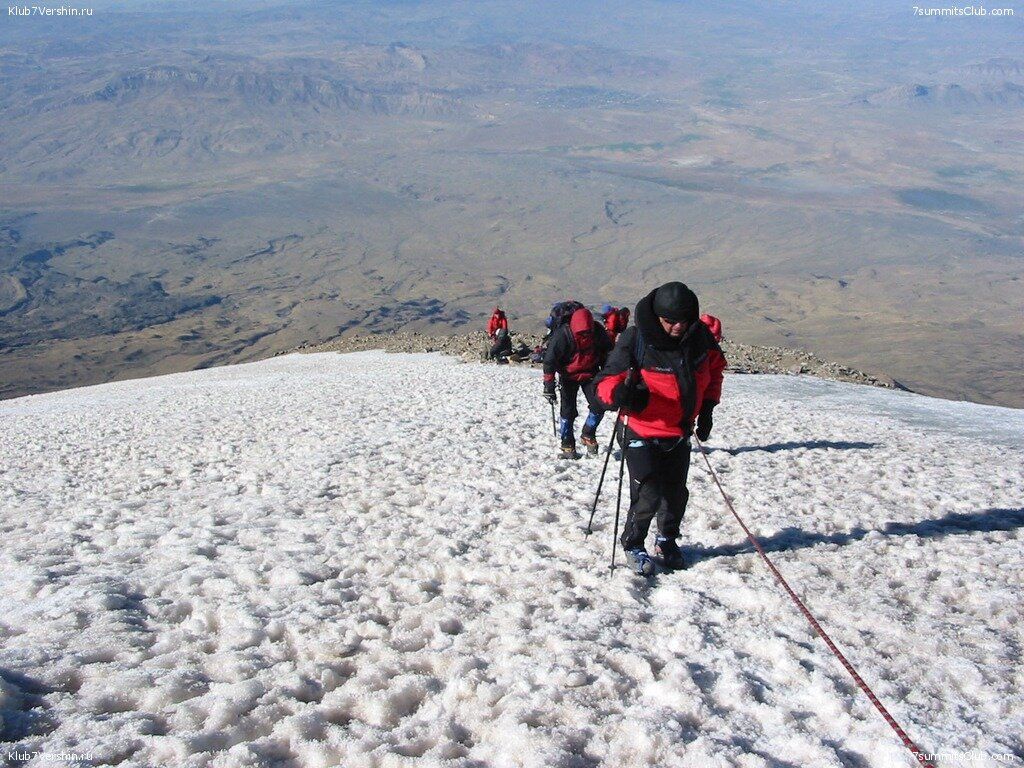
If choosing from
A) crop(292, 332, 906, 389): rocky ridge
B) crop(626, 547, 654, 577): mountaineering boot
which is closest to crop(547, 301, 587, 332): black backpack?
crop(626, 547, 654, 577): mountaineering boot

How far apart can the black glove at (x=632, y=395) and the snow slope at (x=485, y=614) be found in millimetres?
1386

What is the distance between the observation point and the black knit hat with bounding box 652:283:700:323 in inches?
212

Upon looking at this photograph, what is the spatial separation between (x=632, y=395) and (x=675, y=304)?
76 cm

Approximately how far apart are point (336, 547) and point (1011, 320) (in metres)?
147

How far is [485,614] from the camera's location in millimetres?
5301

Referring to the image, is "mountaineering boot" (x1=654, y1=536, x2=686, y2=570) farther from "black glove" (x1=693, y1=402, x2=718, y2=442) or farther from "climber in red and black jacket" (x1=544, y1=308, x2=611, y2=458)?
"climber in red and black jacket" (x1=544, y1=308, x2=611, y2=458)

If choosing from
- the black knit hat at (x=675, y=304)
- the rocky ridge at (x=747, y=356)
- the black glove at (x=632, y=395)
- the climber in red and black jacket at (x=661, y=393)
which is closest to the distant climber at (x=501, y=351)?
the rocky ridge at (x=747, y=356)

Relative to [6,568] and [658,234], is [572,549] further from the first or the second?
[658,234]

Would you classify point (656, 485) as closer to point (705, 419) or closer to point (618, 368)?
point (705, 419)

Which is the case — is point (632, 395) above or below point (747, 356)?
above

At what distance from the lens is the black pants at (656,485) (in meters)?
5.86

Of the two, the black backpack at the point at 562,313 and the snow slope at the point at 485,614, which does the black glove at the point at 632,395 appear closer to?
the snow slope at the point at 485,614

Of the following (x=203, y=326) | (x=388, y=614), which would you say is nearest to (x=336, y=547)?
(x=388, y=614)

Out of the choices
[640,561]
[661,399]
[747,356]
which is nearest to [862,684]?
[640,561]
